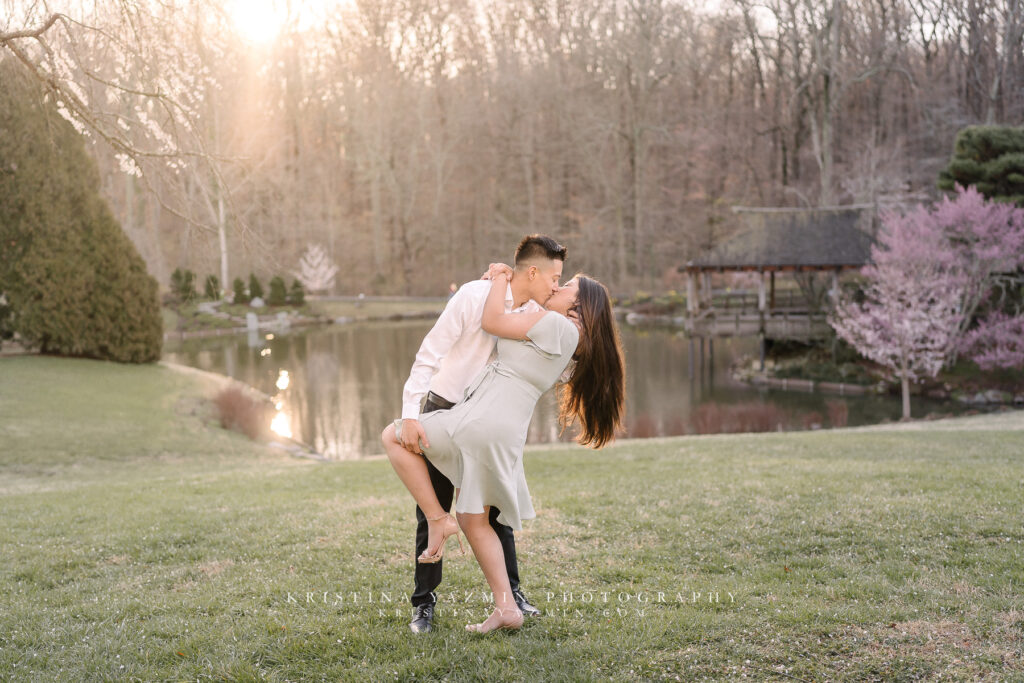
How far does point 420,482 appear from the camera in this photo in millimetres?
3467

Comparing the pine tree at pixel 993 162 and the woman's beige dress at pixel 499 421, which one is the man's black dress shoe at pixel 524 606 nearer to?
the woman's beige dress at pixel 499 421

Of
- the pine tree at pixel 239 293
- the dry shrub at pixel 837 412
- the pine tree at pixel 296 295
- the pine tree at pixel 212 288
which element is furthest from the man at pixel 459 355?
the pine tree at pixel 296 295

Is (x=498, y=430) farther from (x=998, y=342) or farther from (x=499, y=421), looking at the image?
(x=998, y=342)

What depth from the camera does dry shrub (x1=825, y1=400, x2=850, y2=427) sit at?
1841 cm

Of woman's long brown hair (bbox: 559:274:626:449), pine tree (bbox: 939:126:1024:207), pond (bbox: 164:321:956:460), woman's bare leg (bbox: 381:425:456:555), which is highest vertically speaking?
pine tree (bbox: 939:126:1024:207)

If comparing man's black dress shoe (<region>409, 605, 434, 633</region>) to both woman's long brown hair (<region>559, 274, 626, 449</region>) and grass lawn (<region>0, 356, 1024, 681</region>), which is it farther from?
woman's long brown hair (<region>559, 274, 626, 449</region>)

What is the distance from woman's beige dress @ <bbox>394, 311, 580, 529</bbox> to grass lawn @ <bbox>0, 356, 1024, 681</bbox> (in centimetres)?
67

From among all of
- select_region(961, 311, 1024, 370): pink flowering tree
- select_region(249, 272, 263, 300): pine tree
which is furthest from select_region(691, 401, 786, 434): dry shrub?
select_region(249, 272, 263, 300): pine tree

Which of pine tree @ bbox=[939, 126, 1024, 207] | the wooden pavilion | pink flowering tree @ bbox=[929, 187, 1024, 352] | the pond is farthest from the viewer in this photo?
the wooden pavilion

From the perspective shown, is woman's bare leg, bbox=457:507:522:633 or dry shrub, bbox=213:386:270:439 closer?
woman's bare leg, bbox=457:507:522:633

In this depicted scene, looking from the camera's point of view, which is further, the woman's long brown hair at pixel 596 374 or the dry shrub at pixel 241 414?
the dry shrub at pixel 241 414

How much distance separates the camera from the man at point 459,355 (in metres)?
3.48

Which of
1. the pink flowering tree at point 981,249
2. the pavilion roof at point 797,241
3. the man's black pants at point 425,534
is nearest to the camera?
the man's black pants at point 425,534

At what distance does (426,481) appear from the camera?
3.49 m
